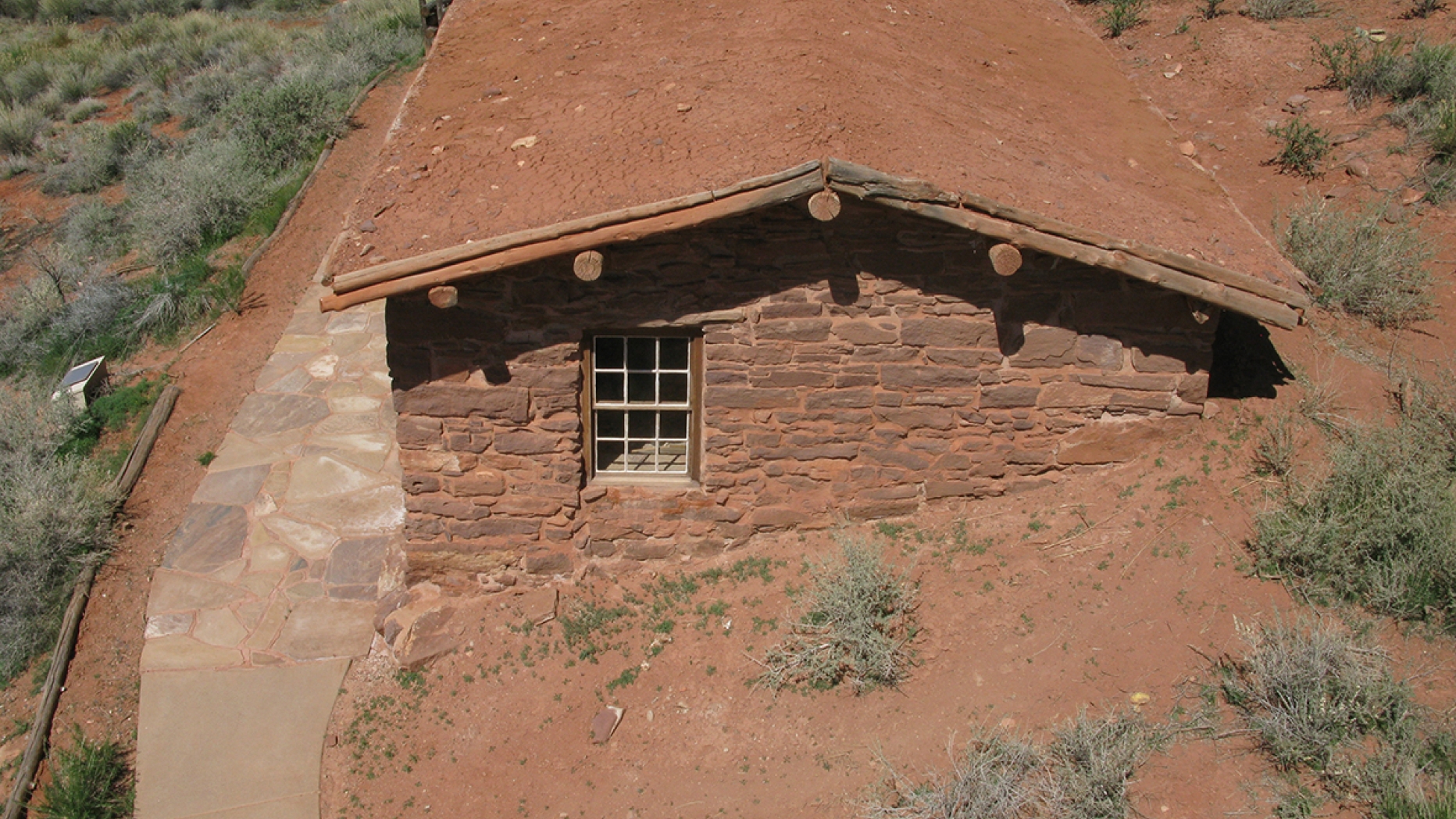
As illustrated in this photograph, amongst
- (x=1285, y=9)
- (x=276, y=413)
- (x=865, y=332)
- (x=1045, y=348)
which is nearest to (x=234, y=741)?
(x=276, y=413)

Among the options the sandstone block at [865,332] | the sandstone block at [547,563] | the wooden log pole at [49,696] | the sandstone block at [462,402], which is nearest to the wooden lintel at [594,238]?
the sandstone block at [462,402]

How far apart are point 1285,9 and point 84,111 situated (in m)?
20.7

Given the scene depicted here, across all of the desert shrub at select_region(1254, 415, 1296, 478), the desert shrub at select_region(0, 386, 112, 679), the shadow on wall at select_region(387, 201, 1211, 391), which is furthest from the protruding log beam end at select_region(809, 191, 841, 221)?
the desert shrub at select_region(0, 386, 112, 679)

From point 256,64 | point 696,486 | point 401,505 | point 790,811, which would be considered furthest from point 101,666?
point 256,64

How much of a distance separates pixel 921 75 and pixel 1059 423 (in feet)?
11.3

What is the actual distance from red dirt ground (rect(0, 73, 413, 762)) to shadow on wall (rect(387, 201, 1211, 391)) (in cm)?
345

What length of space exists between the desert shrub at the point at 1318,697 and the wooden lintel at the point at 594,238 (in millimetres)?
3981

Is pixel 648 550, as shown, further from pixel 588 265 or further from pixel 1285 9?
pixel 1285 9

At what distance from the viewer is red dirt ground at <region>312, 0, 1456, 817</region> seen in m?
6.66

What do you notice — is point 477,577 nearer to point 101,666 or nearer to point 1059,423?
point 101,666

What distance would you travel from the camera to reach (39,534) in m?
8.99

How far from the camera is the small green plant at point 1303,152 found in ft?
40.3

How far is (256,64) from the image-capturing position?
62.2 feet

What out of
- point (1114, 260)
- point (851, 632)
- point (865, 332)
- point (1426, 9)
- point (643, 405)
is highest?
point (1426, 9)
